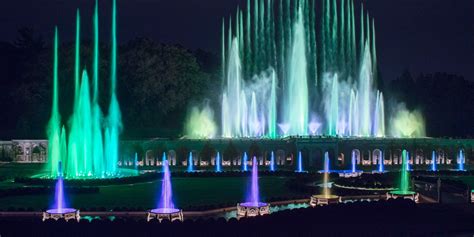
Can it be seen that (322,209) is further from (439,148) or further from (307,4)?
(307,4)

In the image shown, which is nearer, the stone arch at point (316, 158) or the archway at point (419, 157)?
the stone arch at point (316, 158)

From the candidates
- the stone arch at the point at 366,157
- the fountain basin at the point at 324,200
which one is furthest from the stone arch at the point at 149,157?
the fountain basin at the point at 324,200

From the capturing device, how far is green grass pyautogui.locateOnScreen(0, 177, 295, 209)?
27.2m

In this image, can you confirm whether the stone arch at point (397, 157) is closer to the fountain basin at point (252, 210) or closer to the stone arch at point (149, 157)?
the stone arch at point (149, 157)

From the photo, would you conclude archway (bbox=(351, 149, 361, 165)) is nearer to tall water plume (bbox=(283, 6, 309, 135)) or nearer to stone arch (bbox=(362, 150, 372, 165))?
stone arch (bbox=(362, 150, 372, 165))

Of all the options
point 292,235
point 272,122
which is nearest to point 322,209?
point 292,235

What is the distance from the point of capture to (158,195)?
2962 cm

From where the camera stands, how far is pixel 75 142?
39062 mm

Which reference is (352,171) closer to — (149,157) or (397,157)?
(397,157)

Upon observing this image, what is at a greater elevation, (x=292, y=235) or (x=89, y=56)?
→ (x=89, y=56)

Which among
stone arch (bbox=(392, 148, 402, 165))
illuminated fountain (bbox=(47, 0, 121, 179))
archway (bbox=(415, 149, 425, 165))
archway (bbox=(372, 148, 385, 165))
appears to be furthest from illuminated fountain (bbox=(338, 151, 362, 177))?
illuminated fountain (bbox=(47, 0, 121, 179))

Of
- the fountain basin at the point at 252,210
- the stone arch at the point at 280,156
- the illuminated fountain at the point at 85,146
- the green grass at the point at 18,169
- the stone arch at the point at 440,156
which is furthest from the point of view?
the stone arch at the point at 440,156

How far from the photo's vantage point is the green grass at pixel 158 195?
1071 inches

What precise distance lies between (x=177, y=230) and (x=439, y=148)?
32.0m
